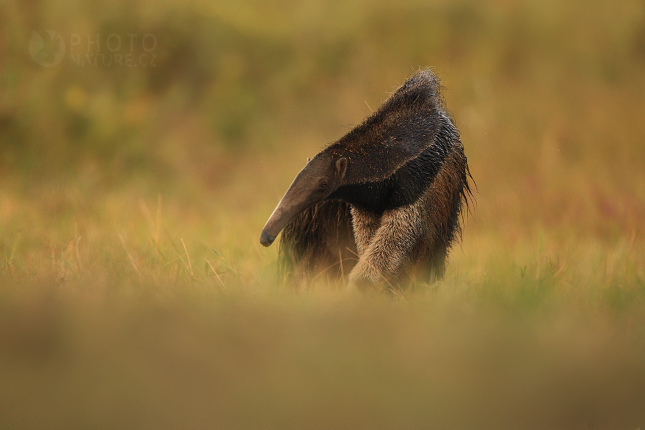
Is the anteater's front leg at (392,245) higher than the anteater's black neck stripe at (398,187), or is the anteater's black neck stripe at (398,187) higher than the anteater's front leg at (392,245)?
the anteater's black neck stripe at (398,187)

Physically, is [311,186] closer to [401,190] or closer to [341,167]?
[341,167]

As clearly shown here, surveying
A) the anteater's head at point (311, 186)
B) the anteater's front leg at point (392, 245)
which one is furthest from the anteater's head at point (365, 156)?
the anteater's front leg at point (392, 245)

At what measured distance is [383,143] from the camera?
161 inches

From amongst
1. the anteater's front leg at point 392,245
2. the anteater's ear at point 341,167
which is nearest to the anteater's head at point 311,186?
the anteater's ear at point 341,167

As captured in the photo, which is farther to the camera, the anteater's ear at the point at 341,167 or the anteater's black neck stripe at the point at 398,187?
the anteater's black neck stripe at the point at 398,187

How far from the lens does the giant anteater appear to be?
156 inches

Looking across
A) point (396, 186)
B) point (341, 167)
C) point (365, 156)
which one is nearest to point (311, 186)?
point (341, 167)

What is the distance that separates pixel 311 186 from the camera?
3955 millimetres

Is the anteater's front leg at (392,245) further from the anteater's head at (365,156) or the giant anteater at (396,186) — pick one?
the anteater's head at (365,156)

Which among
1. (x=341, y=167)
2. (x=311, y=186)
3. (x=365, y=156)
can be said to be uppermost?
(x=365, y=156)

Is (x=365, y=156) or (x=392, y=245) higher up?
(x=365, y=156)

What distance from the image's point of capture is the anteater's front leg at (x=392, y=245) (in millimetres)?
3965

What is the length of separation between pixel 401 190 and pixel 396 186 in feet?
0.14

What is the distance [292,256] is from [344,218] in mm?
507
